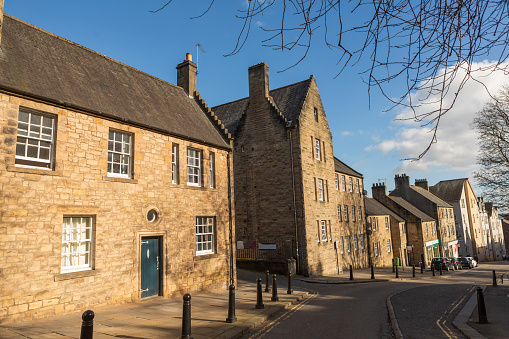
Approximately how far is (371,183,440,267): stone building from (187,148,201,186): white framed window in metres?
34.2

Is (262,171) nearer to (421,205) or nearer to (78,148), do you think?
(78,148)

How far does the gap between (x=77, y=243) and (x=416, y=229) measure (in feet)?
135

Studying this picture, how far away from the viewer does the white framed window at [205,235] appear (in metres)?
14.4

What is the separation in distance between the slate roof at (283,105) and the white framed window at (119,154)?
13.9 m

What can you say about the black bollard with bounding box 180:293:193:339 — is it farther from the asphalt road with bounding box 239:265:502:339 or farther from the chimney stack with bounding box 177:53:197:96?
the chimney stack with bounding box 177:53:197:96

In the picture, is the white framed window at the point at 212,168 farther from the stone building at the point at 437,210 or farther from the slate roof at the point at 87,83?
the stone building at the point at 437,210

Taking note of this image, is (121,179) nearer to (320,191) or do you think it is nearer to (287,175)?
(287,175)

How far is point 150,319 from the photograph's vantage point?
853cm

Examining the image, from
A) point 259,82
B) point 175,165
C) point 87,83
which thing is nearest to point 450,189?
point 259,82

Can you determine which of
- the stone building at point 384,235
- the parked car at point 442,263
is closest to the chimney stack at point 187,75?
the stone building at point 384,235

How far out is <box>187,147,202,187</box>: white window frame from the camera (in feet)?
47.6

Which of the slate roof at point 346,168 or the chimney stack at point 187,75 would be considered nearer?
the chimney stack at point 187,75

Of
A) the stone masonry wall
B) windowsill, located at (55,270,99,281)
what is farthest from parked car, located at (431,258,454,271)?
windowsill, located at (55,270,99,281)

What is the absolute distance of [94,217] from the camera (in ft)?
33.7
